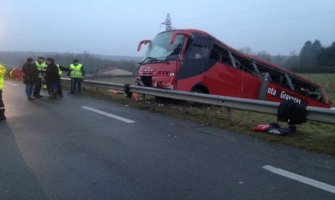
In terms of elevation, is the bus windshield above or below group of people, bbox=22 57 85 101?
above

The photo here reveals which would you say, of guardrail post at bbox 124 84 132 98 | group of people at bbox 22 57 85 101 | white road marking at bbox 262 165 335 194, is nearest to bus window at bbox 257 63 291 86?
guardrail post at bbox 124 84 132 98

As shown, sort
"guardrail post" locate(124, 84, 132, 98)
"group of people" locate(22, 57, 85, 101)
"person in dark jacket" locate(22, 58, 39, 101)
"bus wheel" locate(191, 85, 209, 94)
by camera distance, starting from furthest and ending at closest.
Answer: "group of people" locate(22, 57, 85, 101) < "person in dark jacket" locate(22, 58, 39, 101) < "guardrail post" locate(124, 84, 132, 98) < "bus wheel" locate(191, 85, 209, 94)

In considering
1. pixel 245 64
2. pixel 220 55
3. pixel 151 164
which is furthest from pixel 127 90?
pixel 151 164

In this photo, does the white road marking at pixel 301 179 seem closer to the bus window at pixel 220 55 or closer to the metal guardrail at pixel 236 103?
the metal guardrail at pixel 236 103

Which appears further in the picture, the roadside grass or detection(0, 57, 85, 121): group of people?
detection(0, 57, 85, 121): group of people

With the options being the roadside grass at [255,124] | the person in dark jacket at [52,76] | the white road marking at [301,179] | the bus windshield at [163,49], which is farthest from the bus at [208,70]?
the white road marking at [301,179]

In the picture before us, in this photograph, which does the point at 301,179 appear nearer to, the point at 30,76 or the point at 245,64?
the point at 245,64

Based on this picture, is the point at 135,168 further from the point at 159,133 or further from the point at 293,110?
the point at 293,110

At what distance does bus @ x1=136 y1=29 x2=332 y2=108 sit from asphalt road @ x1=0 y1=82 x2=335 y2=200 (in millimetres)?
4638

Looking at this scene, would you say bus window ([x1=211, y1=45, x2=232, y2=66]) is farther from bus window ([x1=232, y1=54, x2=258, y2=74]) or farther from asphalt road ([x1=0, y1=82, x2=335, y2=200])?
asphalt road ([x1=0, y1=82, x2=335, y2=200])

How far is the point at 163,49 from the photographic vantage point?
14430mm

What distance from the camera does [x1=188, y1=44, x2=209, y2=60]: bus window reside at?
45.4 ft

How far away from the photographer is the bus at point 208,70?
13633 mm

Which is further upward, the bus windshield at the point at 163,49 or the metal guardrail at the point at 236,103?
the bus windshield at the point at 163,49
